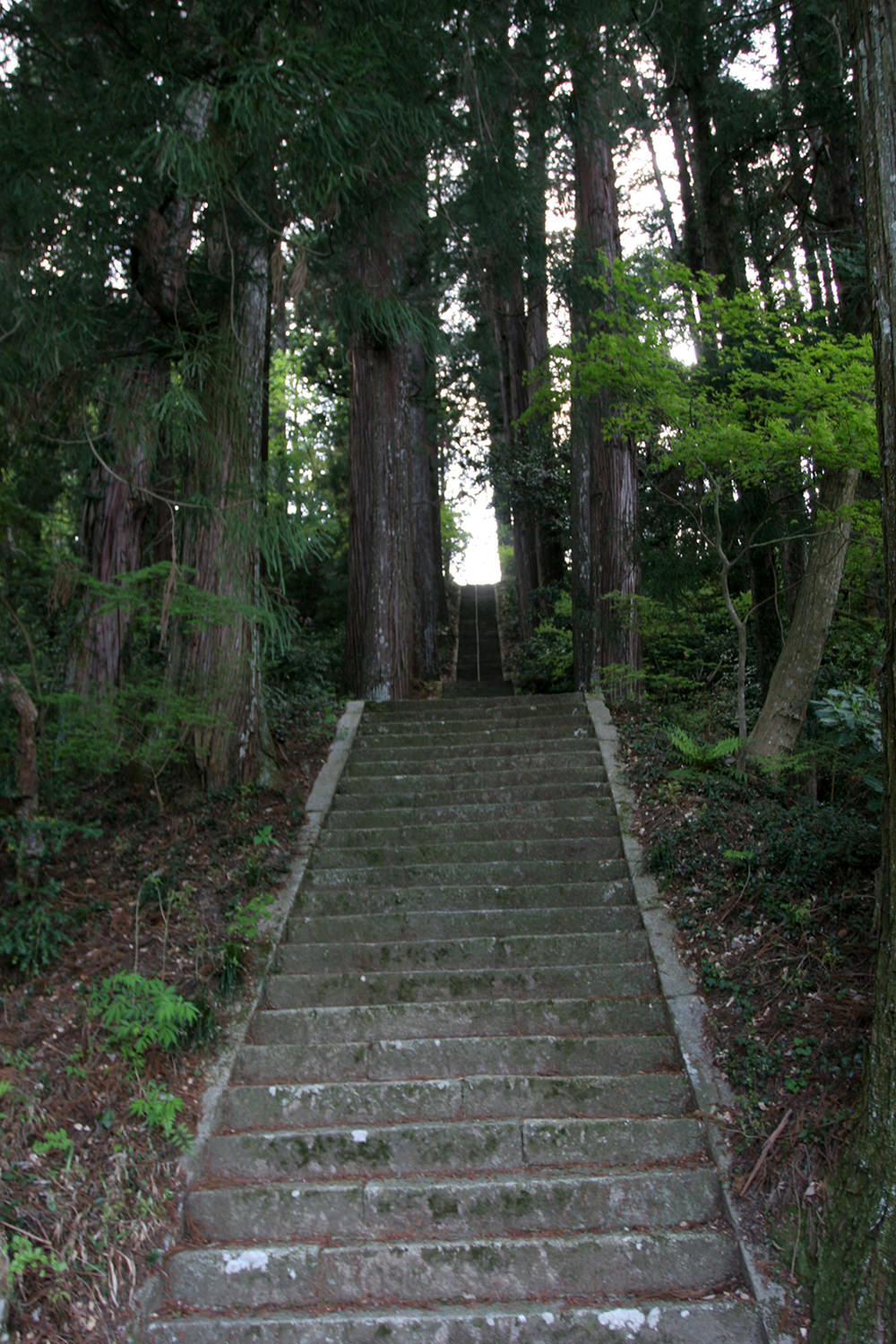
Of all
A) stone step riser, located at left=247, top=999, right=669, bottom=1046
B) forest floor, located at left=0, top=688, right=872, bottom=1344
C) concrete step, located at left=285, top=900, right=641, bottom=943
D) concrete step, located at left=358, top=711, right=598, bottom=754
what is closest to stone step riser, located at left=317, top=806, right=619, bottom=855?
forest floor, located at left=0, top=688, right=872, bottom=1344

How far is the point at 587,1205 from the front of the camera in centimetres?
399

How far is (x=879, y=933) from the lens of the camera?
11.5 feet

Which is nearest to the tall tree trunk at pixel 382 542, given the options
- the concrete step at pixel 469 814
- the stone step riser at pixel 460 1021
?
the concrete step at pixel 469 814

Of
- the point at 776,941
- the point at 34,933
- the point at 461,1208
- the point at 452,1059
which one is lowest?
the point at 461,1208

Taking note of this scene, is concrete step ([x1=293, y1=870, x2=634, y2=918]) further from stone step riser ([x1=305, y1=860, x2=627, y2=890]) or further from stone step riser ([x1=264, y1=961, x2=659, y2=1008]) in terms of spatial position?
stone step riser ([x1=264, y1=961, x2=659, y2=1008])

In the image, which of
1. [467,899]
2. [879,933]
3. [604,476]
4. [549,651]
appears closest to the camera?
[879,933]

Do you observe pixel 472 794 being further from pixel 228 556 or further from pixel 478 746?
pixel 228 556

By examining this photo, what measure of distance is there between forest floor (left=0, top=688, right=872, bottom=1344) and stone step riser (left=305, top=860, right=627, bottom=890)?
0.33m

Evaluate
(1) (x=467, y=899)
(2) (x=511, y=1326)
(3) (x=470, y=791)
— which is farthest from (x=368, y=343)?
(2) (x=511, y=1326)

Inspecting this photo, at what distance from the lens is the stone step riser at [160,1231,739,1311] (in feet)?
12.3

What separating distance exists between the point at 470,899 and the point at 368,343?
6.86 meters

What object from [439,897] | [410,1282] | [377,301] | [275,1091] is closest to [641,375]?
[377,301]

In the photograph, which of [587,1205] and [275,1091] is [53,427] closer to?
[275,1091]

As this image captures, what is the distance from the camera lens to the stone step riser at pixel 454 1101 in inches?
175
